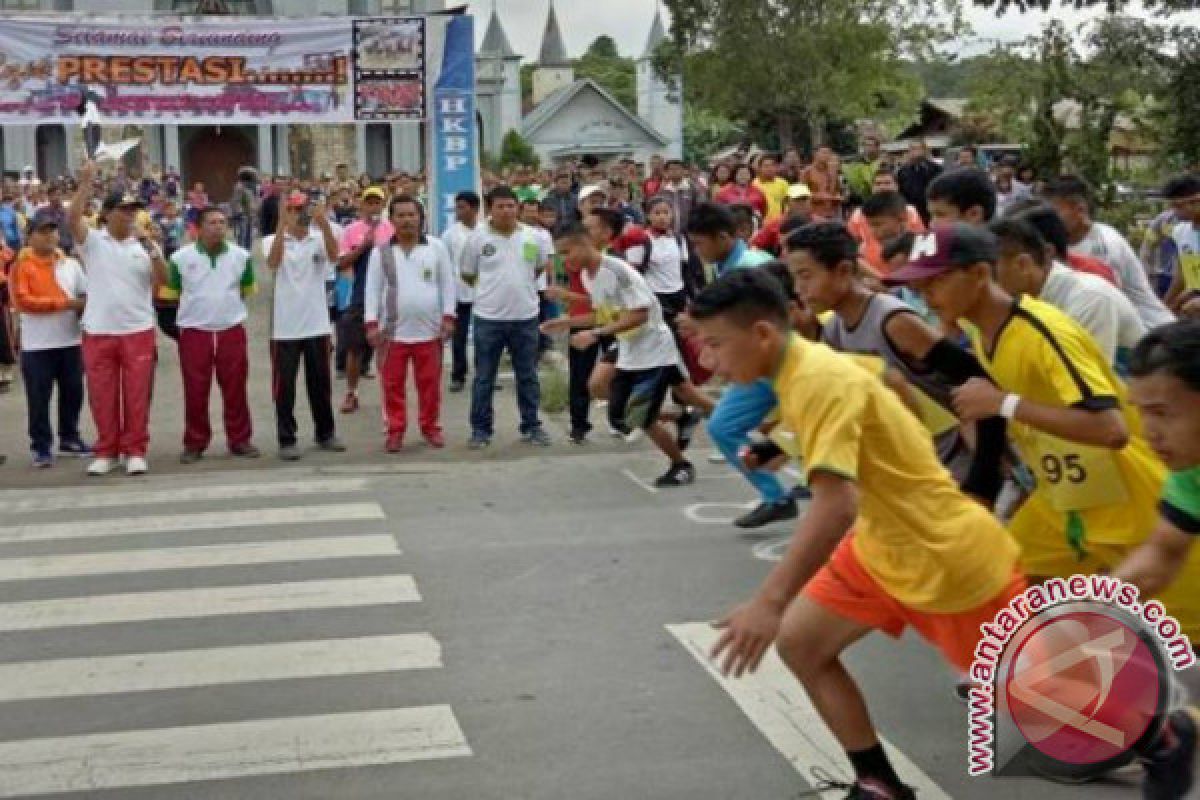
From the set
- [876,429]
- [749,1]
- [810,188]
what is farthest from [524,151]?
[876,429]

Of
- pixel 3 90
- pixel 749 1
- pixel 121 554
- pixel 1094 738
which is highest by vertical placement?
pixel 749 1

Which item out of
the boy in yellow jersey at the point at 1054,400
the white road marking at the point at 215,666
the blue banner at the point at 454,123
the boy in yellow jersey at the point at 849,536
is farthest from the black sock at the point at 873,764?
the blue banner at the point at 454,123

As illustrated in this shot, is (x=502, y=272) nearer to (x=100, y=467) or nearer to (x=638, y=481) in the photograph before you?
(x=638, y=481)

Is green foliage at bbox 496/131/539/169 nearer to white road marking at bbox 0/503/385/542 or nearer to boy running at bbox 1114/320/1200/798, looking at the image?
white road marking at bbox 0/503/385/542

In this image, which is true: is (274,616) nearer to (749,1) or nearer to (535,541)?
(535,541)

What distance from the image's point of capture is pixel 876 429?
15.2 feet

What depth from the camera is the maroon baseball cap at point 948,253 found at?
17.6 ft

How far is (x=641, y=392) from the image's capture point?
1090 cm

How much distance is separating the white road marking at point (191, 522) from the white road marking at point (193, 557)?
1.76 ft

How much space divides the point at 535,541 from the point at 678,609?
1731 mm

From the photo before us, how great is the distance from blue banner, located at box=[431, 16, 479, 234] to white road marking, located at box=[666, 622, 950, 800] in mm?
10266

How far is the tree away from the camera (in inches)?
1838

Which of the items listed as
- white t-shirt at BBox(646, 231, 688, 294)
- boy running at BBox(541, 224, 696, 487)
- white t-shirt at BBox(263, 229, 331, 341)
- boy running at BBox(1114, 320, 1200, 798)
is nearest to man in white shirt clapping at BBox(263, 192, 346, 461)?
white t-shirt at BBox(263, 229, 331, 341)

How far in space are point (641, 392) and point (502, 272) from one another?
2.61 meters
